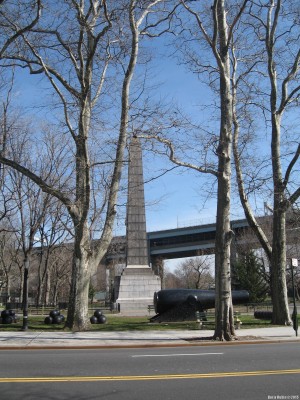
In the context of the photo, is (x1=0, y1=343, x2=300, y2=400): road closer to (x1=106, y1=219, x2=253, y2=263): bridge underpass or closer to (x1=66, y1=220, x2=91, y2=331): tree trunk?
(x1=66, y1=220, x2=91, y2=331): tree trunk

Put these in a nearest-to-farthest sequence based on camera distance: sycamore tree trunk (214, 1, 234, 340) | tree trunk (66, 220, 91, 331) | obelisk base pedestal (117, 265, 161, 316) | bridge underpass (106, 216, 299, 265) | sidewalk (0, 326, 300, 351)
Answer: sidewalk (0, 326, 300, 351) < sycamore tree trunk (214, 1, 234, 340) < tree trunk (66, 220, 91, 331) < obelisk base pedestal (117, 265, 161, 316) < bridge underpass (106, 216, 299, 265)

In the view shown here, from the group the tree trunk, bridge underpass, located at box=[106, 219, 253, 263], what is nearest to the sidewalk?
the tree trunk

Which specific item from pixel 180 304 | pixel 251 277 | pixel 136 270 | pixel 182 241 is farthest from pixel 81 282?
pixel 182 241

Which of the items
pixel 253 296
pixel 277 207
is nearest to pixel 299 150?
pixel 277 207

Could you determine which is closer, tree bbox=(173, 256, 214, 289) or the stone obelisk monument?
the stone obelisk monument

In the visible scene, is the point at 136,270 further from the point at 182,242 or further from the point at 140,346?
the point at 182,242

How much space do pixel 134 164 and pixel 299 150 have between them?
15.7 meters

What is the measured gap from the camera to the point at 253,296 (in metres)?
47.9

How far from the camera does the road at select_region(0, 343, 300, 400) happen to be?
279 inches

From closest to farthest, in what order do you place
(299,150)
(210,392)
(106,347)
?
(210,392) → (106,347) → (299,150)

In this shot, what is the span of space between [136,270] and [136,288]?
1.41 m

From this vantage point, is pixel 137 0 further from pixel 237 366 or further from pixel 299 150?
pixel 237 366

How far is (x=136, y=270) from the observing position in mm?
36375

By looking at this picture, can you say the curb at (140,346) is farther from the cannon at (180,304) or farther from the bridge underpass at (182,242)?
the bridge underpass at (182,242)
